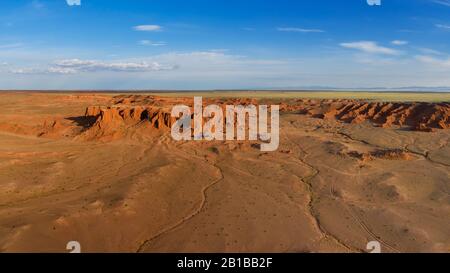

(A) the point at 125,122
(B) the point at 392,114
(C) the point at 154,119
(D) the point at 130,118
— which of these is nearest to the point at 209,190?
(C) the point at 154,119

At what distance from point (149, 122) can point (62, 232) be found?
1847 cm

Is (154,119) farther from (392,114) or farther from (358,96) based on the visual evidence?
(358,96)

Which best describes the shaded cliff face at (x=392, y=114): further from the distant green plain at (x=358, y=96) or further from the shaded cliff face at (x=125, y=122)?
the distant green plain at (x=358, y=96)

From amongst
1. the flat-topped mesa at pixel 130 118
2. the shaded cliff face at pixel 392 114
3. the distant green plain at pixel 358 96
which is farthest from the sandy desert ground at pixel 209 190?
the distant green plain at pixel 358 96

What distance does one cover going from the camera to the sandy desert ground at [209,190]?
537 inches

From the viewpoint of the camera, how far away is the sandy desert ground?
13.6 meters

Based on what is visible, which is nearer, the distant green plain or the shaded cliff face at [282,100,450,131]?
the shaded cliff face at [282,100,450,131]

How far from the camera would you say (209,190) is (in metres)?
19.1

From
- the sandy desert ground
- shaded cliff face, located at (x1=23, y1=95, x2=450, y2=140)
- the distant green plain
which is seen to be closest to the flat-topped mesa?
shaded cliff face, located at (x1=23, y1=95, x2=450, y2=140)

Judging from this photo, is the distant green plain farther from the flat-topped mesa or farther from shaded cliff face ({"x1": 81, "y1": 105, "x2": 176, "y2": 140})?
shaded cliff face ({"x1": 81, "y1": 105, "x2": 176, "y2": 140})

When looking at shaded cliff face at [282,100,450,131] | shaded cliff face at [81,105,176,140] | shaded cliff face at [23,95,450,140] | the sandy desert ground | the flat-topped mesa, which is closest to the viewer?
the sandy desert ground

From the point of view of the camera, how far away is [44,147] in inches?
1049
